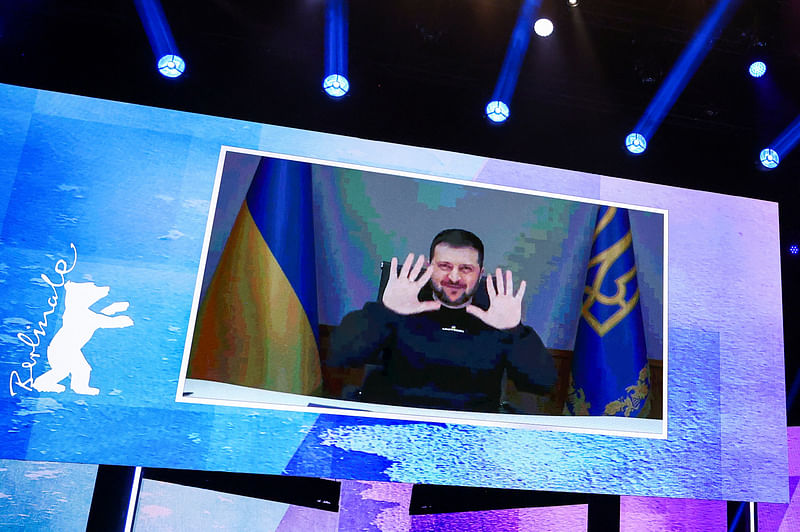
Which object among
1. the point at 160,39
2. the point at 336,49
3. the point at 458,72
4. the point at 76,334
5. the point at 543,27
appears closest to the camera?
the point at 76,334

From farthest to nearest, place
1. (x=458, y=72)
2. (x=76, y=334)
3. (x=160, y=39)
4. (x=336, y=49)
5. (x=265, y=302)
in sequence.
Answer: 1. (x=458, y=72)
2. (x=336, y=49)
3. (x=160, y=39)
4. (x=265, y=302)
5. (x=76, y=334)

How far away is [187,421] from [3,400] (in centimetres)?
79

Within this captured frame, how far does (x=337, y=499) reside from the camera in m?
3.15

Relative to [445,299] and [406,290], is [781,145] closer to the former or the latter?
[445,299]

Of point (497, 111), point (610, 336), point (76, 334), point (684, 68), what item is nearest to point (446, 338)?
point (610, 336)

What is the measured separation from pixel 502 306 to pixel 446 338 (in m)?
0.34

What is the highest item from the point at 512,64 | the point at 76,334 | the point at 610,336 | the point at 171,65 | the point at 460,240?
the point at 512,64

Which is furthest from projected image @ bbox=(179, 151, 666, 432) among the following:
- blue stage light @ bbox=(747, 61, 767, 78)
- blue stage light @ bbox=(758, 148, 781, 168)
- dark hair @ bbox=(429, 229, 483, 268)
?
blue stage light @ bbox=(747, 61, 767, 78)

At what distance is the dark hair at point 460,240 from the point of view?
11.0 ft

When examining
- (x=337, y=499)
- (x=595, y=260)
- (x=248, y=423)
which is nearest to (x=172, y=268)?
(x=248, y=423)

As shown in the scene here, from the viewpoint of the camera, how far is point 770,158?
12.5 feet

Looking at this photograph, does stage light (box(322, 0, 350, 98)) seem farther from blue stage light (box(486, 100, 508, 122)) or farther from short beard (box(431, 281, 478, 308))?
short beard (box(431, 281, 478, 308))

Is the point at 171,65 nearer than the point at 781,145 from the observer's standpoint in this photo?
Yes

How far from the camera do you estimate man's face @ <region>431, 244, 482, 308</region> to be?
3303 millimetres
